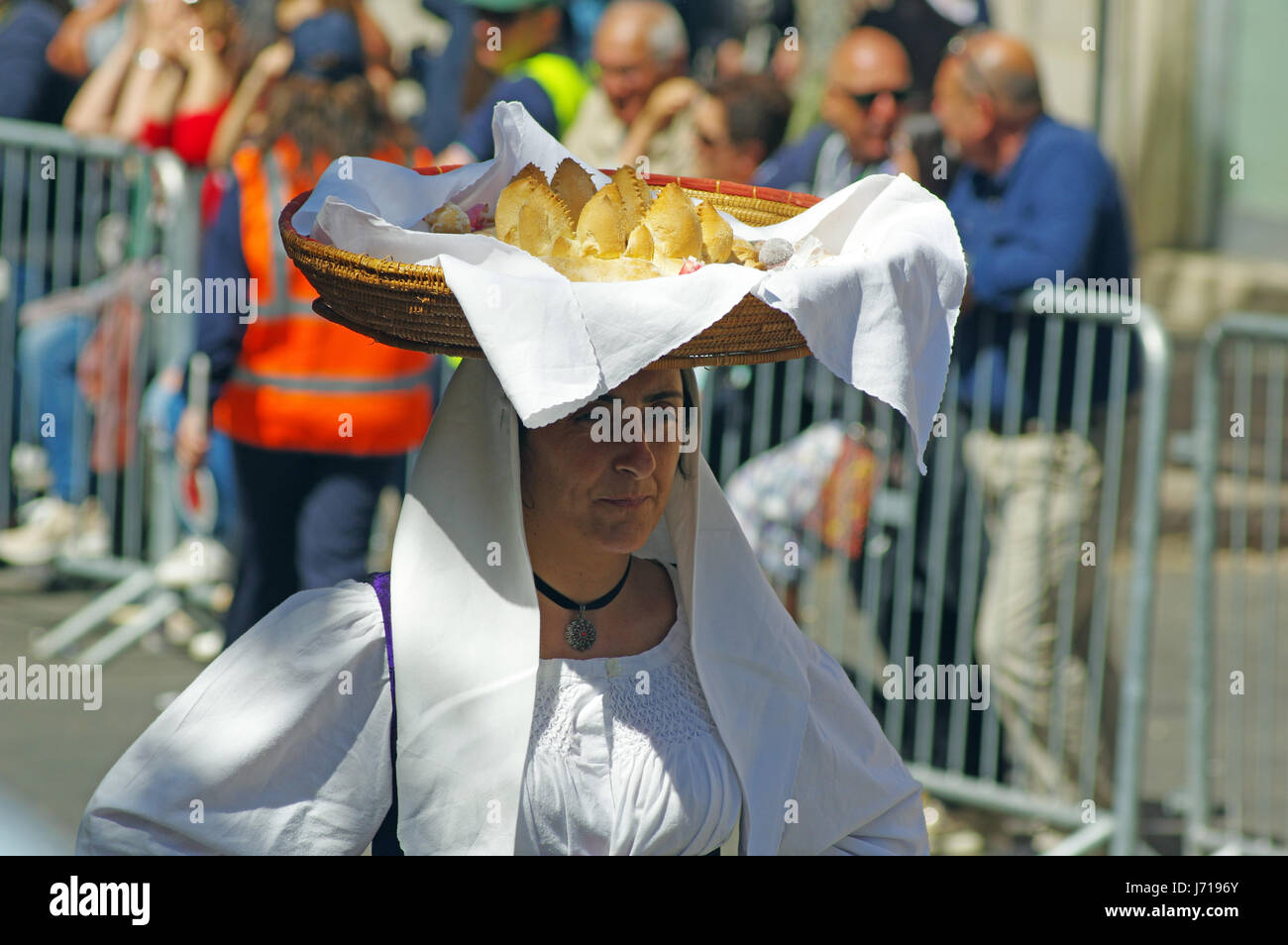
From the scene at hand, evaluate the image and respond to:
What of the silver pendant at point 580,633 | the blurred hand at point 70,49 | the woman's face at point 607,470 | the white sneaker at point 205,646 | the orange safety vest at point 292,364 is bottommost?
the white sneaker at point 205,646

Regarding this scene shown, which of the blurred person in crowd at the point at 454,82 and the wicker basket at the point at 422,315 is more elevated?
the blurred person in crowd at the point at 454,82

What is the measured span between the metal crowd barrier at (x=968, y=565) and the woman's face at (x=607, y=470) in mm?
2919

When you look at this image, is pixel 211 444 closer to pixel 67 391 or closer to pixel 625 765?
pixel 67 391

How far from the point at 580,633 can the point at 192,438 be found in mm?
3783

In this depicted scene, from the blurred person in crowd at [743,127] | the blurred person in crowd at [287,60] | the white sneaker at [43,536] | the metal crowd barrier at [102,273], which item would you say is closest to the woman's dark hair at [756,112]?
the blurred person in crowd at [743,127]

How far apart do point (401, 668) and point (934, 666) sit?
3.35 m

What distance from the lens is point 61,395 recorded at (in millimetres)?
7074

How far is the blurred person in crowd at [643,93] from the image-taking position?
7043 millimetres

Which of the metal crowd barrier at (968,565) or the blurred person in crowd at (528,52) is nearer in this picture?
the metal crowd barrier at (968,565)

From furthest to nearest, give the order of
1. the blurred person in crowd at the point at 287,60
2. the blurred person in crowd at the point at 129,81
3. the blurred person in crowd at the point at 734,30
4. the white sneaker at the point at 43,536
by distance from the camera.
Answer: the blurred person in crowd at the point at 734,30
the blurred person in crowd at the point at 129,81
the white sneaker at the point at 43,536
the blurred person in crowd at the point at 287,60

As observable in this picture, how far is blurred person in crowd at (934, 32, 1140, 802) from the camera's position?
18.0ft

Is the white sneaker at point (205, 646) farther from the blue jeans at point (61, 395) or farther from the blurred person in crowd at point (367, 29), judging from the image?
the blurred person in crowd at point (367, 29)

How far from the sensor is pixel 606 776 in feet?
8.84

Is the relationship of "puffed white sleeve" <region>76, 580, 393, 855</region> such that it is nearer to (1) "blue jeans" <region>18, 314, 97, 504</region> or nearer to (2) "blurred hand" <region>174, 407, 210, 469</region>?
(2) "blurred hand" <region>174, 407, 210, 469</region>
